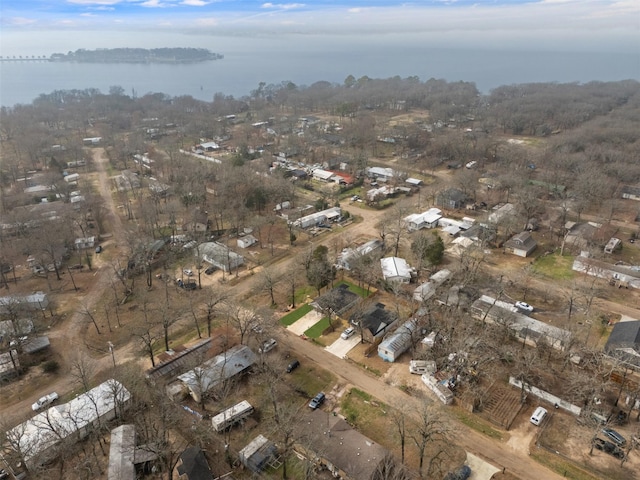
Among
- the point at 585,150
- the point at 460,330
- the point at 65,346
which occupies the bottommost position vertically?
the point at 65,346

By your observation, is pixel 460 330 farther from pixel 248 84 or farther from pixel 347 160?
pixel 248 84

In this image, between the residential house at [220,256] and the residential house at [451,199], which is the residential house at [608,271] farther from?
the residential house at [220,256]

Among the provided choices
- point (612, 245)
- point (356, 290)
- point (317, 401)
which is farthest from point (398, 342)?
point (612, 245)

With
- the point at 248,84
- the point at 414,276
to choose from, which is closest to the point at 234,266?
the point at 414,276

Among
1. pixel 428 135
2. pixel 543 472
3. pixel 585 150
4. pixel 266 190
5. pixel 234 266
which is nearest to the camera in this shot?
pixel 543 472

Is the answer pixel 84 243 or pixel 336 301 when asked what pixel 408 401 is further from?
pixel 84 243

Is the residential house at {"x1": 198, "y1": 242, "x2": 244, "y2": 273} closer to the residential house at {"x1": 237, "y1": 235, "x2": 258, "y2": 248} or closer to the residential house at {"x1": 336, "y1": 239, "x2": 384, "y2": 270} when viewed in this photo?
the residential house at {"x1": 237, "y1": 235, "x2": 258, "y2": 248}
